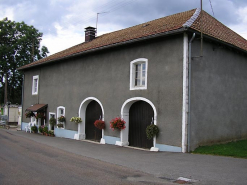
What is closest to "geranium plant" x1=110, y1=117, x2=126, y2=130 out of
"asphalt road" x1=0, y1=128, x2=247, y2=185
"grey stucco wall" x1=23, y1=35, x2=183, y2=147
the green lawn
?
"grey stucco wall" x1=23, y1=35, x2=183, y2=147

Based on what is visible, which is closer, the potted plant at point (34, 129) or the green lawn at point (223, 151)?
the green lawn at point (223, 151)

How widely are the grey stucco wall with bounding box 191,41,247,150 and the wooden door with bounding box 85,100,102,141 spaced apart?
6151 mm

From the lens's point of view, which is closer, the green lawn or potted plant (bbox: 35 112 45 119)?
the green lawn

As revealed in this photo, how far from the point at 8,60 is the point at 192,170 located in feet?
118

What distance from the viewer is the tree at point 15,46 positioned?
37.3 m

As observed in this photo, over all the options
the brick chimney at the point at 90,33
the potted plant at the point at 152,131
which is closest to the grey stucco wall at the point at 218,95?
the potted plant at the point at 152,131

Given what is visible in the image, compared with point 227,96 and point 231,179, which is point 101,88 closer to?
point 227,96

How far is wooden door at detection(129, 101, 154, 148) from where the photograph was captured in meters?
12.5

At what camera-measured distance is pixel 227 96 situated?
12812 mm

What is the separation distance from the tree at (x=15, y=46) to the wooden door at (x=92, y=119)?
23.4 metres

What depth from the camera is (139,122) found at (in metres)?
13.0

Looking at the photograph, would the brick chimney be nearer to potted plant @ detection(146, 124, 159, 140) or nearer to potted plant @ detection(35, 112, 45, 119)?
potted plant @ detection(35, 112, 45, 119)

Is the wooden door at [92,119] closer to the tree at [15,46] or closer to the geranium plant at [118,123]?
the geranium plant at [118,123]

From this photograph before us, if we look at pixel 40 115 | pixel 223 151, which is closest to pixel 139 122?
A: pixel 223 151
